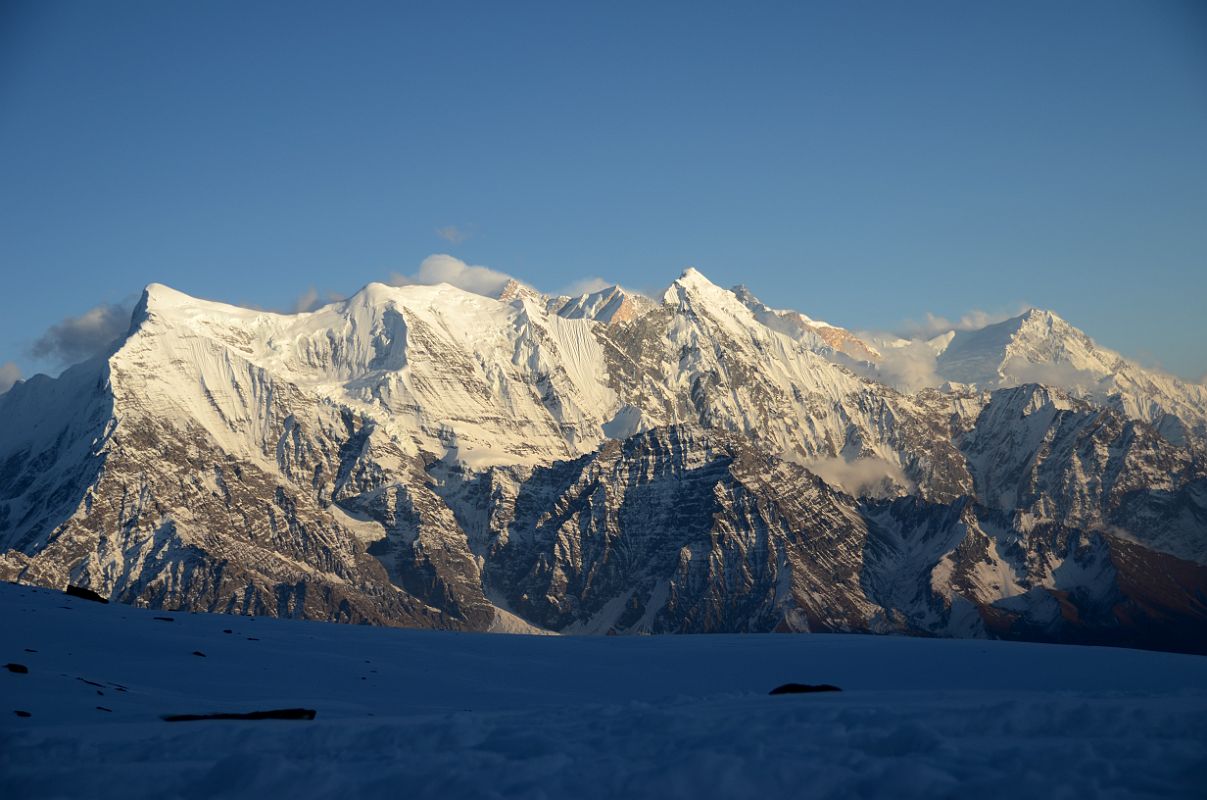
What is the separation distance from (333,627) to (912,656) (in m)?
28.5

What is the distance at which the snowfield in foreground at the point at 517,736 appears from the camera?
72.7 feet

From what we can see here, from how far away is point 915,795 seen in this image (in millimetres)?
21109

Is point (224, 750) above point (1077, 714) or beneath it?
beneath

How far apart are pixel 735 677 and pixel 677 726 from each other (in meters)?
22.1

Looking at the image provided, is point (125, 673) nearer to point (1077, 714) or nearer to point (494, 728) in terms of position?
point (494, 728)

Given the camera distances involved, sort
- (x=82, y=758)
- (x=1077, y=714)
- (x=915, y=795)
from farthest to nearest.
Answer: (x=1077, y=714), (x=82, y=758), (x=915, y=795)

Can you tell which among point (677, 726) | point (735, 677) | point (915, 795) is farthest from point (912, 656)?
point (915, 795)

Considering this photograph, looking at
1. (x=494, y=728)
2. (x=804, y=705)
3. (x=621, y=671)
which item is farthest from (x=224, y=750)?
(x=621, y=671)

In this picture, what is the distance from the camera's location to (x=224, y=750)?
2572 cm

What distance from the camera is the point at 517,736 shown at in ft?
86.3

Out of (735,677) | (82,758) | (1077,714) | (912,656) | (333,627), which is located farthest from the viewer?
(333,627)

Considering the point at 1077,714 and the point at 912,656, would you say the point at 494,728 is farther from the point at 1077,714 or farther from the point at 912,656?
the point at 912,656

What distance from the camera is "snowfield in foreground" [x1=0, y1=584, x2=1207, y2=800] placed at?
22172 millimetres

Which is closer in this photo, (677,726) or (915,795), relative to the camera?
(915,795)
